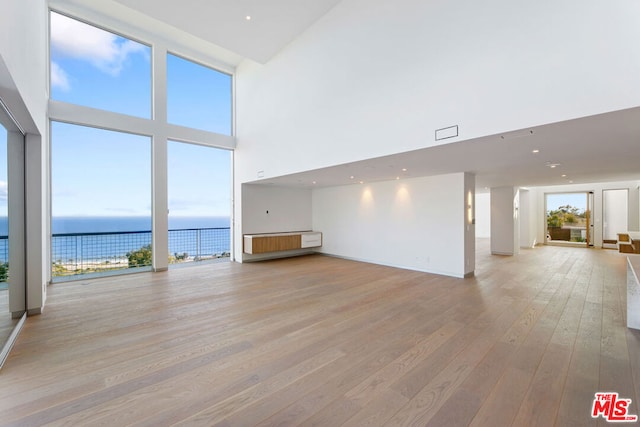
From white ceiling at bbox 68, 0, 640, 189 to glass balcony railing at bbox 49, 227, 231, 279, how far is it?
373 centimetres

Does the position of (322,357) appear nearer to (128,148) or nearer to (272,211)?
(272,211)

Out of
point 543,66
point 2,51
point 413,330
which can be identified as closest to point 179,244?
point 2,51

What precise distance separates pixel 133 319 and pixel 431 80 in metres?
5.07

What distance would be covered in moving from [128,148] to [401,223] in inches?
272

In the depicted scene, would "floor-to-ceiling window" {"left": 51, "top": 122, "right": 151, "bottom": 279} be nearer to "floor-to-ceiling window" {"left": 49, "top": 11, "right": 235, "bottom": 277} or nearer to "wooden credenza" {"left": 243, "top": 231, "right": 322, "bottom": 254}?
"floor-to-ceiling window" {"left": 49, "top": 11, "right": 235, "bottom": 277}

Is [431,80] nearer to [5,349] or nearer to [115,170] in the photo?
[5,349]

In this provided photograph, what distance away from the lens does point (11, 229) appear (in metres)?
3.36

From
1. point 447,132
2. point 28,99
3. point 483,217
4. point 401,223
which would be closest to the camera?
point 28,99

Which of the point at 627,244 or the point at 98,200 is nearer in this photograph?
the point at 98,200

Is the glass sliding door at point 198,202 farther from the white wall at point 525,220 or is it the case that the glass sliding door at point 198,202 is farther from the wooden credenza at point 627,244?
the wooden credenza at point 627,244

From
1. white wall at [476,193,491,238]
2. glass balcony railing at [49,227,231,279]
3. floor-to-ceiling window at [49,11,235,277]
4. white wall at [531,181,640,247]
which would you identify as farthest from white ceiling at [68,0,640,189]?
white wall at [476,193,491,238]

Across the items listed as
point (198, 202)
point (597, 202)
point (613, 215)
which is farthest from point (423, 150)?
point (613, 215)

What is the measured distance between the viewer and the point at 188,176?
7.15m

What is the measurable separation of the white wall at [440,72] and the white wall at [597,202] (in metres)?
11.0
